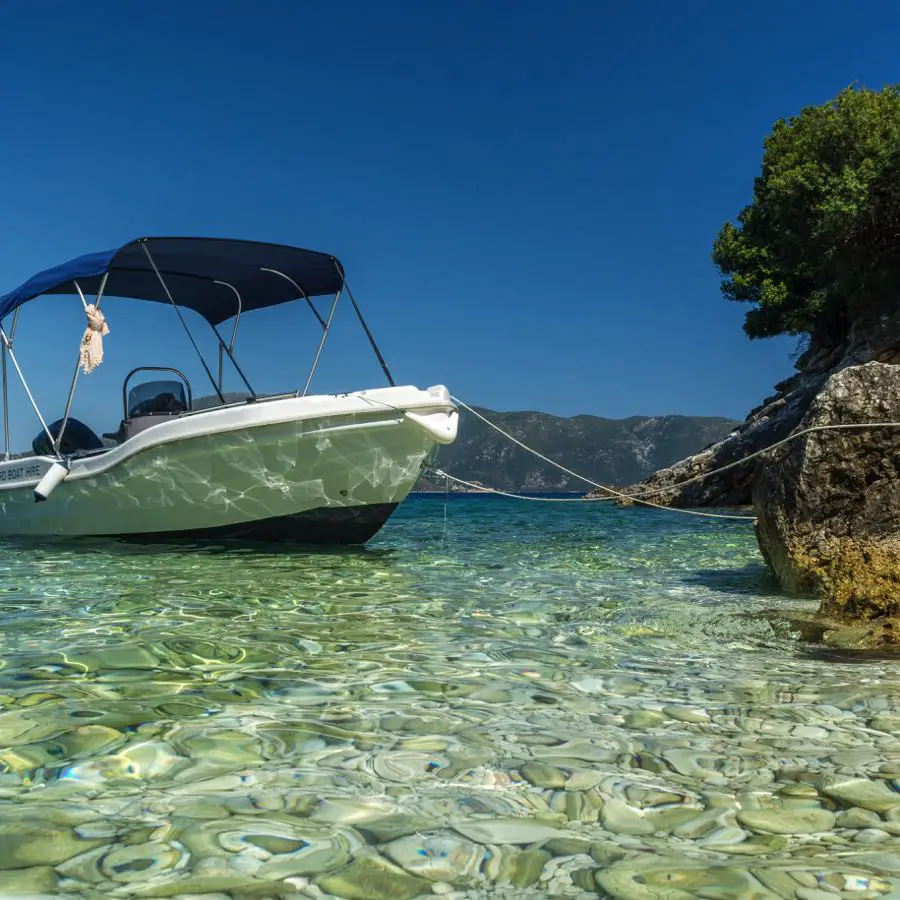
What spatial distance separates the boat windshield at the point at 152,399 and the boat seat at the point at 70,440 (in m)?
0.85

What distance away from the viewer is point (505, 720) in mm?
3072

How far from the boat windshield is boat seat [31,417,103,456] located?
849 mm

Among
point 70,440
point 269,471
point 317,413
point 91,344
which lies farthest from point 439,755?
point 70,440

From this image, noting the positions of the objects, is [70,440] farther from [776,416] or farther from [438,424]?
[776,416]

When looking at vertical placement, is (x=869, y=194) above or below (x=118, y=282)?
above

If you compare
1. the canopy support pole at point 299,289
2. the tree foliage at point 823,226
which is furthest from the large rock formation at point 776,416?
the canopy support pole at point 299,289

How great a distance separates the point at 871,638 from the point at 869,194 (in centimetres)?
2540

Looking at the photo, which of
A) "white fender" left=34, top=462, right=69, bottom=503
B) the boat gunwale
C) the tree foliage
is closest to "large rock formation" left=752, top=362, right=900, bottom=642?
the boat gunwale

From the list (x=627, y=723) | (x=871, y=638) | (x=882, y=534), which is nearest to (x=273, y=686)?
(x=627, y=723)

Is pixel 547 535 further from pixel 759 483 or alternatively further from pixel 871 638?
pixel 871 638

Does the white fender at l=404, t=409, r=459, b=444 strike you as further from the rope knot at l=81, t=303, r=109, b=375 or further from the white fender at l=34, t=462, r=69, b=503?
the white fender at l=34, t=462, r=69, b=503

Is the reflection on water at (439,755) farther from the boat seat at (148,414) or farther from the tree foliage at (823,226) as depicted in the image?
the tree foliage at (823,226)

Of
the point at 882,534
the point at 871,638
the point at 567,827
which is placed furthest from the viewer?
the point at 882,534

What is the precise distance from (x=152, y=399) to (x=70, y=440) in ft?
4.74
